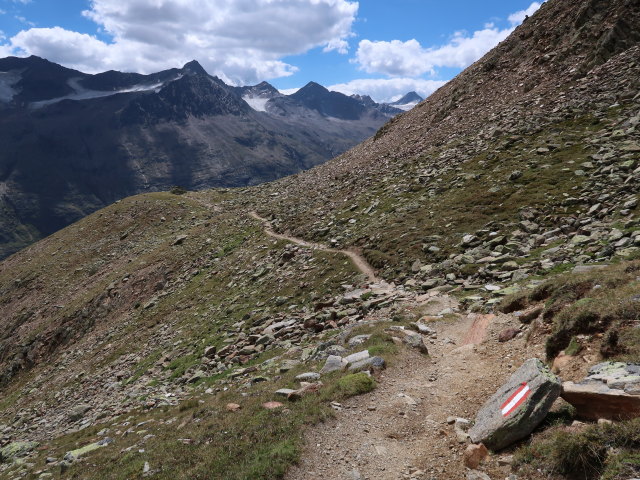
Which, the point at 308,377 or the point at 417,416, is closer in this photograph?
the point at 417,416

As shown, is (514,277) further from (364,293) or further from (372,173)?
(372,173)

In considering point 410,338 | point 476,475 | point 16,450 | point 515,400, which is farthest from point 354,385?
point 16,450

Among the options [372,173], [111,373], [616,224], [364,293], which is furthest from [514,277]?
[372,173]

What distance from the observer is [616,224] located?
2052cm

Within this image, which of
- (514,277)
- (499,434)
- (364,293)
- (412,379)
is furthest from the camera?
(364,293)

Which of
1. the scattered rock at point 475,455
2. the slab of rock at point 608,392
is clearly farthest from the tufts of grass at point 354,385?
the slab of rock at point 608,392

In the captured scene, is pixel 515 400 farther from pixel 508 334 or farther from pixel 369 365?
pixel 369 365

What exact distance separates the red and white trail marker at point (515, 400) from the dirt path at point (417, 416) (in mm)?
1141

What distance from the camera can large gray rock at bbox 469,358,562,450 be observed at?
921cm

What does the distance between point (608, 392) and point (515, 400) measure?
203 centimetres

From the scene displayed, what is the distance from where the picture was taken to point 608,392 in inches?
332

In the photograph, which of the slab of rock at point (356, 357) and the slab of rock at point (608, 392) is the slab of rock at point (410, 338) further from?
the slab of rock at point (608, 392)

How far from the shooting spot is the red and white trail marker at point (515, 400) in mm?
9602

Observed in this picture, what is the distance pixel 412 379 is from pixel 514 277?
9.15 meters
